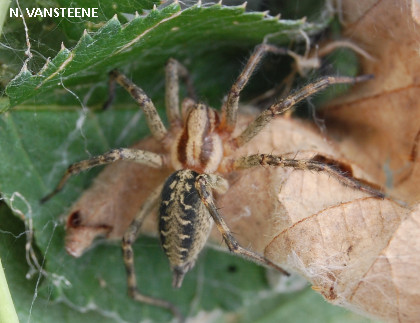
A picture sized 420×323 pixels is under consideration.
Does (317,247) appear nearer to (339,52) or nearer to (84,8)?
(339,52)

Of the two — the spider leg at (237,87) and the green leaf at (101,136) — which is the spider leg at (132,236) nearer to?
the green leaf at (101,136)

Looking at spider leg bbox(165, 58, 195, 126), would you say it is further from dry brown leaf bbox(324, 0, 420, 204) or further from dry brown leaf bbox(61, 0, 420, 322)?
dry brown leaf bbox(324, 0, 420, 204)

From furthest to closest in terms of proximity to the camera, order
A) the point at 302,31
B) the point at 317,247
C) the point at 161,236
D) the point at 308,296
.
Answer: the point at 308,296, the point at 302,31, the point at 161,236, the point at 317,247

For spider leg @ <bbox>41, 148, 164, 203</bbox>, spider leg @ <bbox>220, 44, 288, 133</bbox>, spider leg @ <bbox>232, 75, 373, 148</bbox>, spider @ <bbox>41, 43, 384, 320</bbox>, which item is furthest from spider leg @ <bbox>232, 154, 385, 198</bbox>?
spider leg @ <bbox>41, 148, 164, 203</bbox>

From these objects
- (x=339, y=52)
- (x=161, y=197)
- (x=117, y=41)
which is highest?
(x=117, y=41)

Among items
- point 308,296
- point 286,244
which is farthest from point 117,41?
point 308,296

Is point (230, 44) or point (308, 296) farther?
point (308, 296)

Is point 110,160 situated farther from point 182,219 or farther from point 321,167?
point 321,167

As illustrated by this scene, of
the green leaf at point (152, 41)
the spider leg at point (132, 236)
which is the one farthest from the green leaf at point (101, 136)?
the spider leg at point (132, 236)
